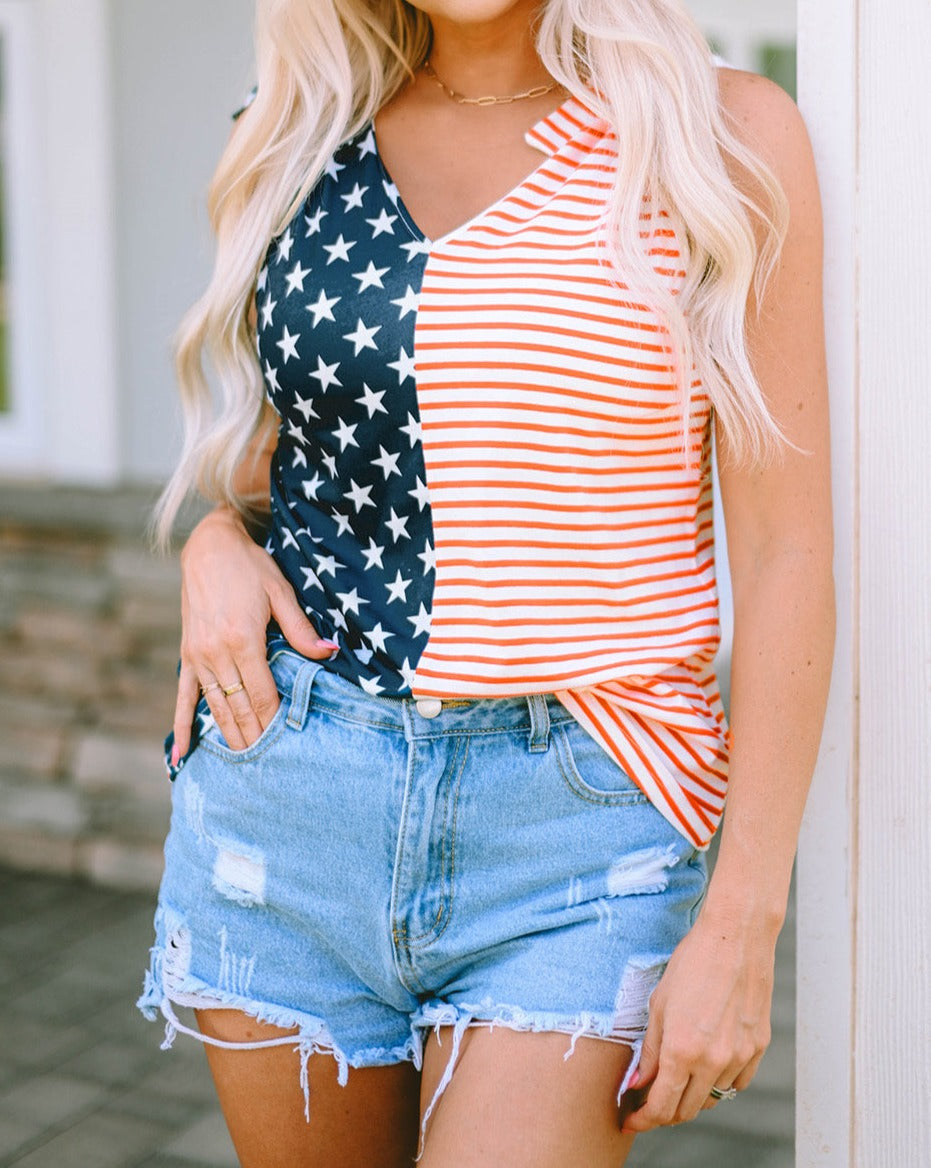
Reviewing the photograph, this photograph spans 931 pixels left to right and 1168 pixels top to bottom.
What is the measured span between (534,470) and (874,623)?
14.9 inches

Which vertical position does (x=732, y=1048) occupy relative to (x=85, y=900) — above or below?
above

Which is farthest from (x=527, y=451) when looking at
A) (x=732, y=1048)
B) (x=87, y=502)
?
(x=87, y=502)

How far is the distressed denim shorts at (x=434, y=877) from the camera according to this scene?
1413mm

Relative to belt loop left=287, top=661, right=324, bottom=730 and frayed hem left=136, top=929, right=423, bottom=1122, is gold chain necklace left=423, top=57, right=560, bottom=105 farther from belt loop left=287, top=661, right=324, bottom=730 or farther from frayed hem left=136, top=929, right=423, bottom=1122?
frayed hem left=136, top=929, right=423, bottom=1122

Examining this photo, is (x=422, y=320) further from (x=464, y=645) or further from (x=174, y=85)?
(x=174, y=85)

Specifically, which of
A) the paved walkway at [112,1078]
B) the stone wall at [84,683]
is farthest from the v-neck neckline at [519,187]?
the stone wall at [84,683]

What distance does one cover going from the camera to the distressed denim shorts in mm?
1413

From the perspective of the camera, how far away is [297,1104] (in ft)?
5.11

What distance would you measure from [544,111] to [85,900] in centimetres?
311

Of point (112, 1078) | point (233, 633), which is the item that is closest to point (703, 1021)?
point (233, 633)

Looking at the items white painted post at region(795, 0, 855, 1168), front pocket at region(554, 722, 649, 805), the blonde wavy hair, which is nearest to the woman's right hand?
the blonde wavy hair

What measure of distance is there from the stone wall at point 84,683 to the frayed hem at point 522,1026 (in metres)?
2.86

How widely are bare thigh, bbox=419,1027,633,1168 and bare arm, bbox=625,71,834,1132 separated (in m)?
0.04

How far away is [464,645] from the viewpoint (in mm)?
1454
